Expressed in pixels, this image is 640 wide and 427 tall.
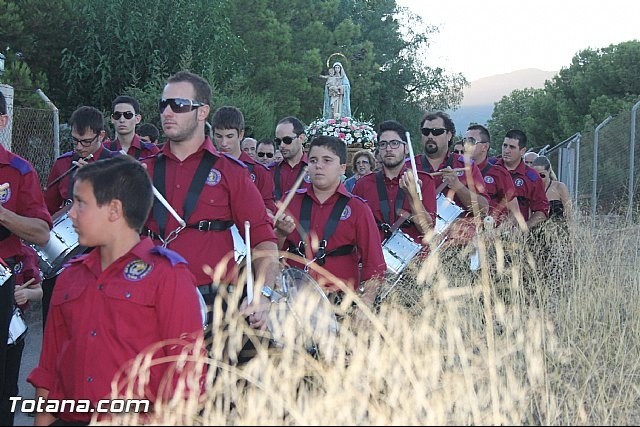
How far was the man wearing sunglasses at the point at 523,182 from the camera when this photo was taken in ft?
36.1

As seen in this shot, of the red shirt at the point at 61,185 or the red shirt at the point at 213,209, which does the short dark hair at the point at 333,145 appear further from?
the red shirt at the point at 61,185

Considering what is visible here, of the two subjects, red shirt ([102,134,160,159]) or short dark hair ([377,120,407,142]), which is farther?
red shirt ([102,134,160,159])

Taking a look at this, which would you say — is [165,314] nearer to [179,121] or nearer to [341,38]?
[179,121]

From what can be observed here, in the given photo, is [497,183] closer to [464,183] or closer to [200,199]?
[464,183]

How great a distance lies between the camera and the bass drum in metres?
4.63

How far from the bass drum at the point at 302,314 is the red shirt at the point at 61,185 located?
2670 mm

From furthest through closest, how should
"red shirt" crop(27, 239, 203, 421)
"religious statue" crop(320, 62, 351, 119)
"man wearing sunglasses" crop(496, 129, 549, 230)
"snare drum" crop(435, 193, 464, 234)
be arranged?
1. "religious statue" crop(320, 62, 351, 119)
2. "man wearing sunglasses" crop(496, 129, 549, 230)
3. "snare drum" crop(435, 193, 464, 234)
4. "red shirt" crop(27, 239, 203, 421)

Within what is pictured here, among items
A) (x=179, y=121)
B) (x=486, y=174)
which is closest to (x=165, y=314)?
(x=179, y=121)

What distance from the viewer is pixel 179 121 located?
5305 mm

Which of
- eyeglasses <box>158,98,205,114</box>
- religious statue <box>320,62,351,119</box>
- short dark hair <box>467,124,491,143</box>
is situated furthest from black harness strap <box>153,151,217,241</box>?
religious statue <box>320,62,351,119</box>

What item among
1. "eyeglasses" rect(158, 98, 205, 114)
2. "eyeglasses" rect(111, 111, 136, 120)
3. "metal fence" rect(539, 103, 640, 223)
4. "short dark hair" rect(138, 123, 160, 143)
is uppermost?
"eyeglasses" rect(111, 111, 136, 120)

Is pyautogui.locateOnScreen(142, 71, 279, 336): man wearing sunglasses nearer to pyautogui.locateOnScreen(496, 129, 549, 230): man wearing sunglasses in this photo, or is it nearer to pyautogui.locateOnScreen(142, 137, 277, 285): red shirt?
pyautogui.locateOnScreen(142, 137, 277, 285): red shirt

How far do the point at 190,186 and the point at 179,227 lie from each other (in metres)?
0.24

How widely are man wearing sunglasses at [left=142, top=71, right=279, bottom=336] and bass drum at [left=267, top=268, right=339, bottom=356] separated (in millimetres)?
127
